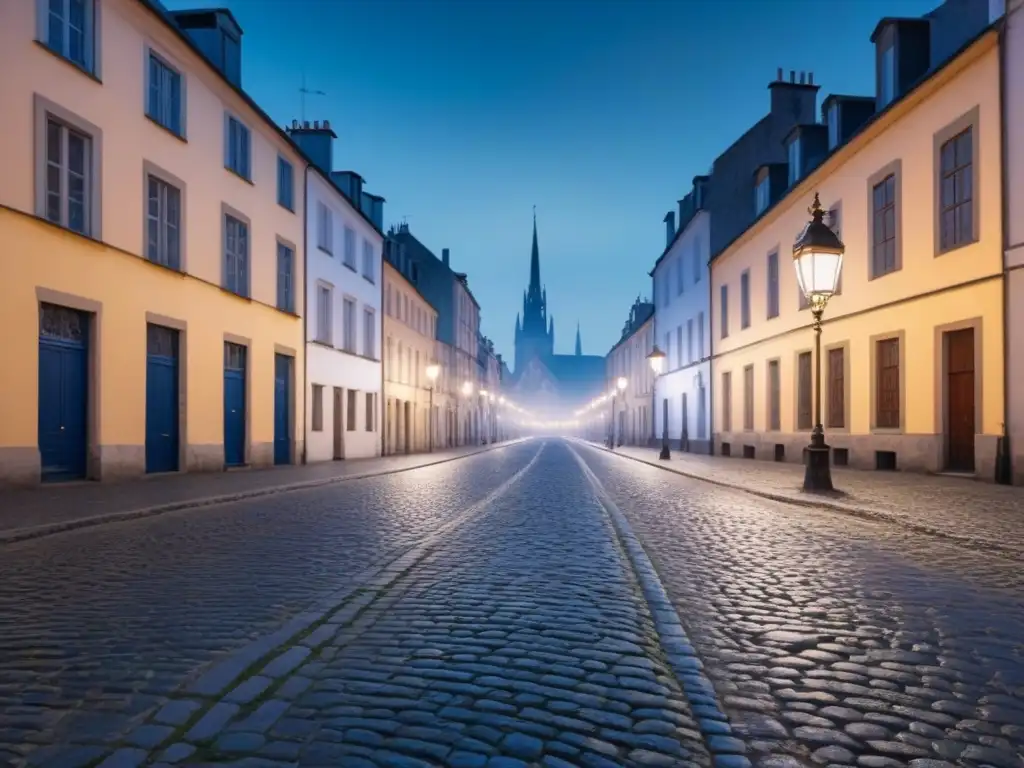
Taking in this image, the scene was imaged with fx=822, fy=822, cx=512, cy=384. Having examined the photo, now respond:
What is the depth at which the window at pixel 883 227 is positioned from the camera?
19.6m

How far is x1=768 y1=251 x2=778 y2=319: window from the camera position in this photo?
27.6 meters

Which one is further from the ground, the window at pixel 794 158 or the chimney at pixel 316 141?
the chimney at pixel 316 141

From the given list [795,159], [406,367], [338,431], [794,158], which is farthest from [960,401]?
[406,367]

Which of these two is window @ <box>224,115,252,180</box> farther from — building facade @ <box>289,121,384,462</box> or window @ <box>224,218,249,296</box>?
building facade @ <box>289,121,384,462</box>

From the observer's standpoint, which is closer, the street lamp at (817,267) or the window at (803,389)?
the street lamp at (817,267)

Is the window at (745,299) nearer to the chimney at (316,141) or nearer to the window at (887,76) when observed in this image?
the window at (887,76)

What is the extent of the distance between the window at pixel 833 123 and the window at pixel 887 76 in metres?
2.75

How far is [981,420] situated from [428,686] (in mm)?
15180

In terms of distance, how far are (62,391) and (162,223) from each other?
4.97 meters

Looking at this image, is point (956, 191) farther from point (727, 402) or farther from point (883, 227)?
point (727, 402)

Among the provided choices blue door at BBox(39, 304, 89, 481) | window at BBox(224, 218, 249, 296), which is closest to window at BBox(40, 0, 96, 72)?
blue door at BBox(39, 304, 89, 481)

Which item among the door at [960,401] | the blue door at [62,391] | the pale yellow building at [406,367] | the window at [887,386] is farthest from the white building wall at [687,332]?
the blue door at [62,391]

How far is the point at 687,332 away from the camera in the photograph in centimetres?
4116

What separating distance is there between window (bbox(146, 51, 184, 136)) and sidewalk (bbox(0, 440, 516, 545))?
785cm
